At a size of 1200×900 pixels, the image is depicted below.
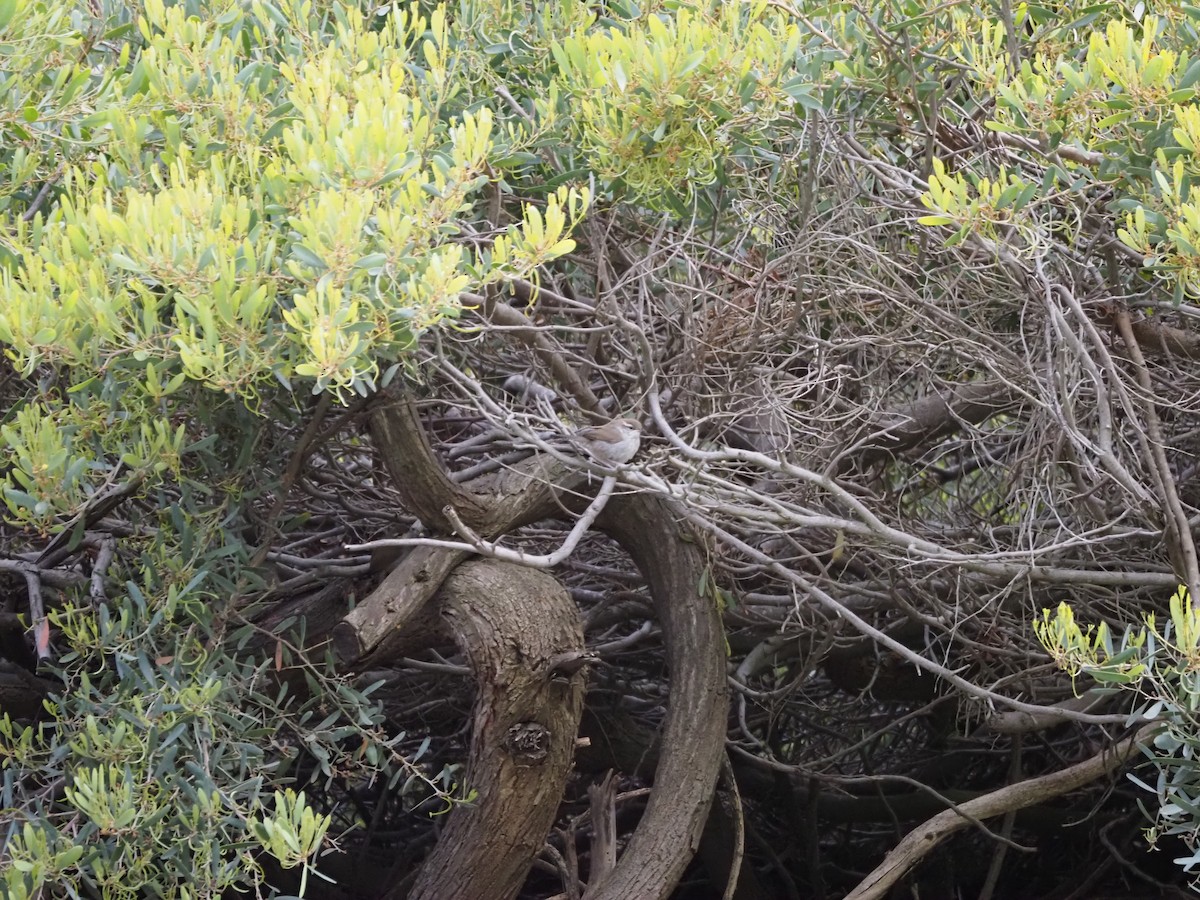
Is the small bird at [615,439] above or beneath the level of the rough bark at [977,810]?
above

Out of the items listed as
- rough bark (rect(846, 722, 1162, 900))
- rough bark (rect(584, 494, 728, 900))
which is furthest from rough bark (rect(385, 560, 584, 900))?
rough bark (rect(846, 722, 1162, 900))

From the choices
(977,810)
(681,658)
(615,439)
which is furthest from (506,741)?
(977,810)

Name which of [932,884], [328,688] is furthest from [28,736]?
[932,884]

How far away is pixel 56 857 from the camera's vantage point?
294 centimetres

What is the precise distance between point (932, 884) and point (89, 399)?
484 cm

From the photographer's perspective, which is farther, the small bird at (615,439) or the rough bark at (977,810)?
the rough bark at (977,810)

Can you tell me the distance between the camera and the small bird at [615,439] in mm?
3771

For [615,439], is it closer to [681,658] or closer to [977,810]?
[681,658]

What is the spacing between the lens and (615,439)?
3.84 meters

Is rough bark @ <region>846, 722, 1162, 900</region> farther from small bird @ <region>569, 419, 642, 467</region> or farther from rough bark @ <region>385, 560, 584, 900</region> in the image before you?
small bird @ <region>569, 419, 642, 467</region>

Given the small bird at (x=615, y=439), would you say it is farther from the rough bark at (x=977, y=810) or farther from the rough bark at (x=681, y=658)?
the rough bark at (x=977, y=810)

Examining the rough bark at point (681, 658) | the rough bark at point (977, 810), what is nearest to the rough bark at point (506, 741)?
the rough bark at point (681, 658)

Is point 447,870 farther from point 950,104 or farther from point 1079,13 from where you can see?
point 1079,13

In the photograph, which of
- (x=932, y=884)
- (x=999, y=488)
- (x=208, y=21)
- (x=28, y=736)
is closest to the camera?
(x=28, y=736)
